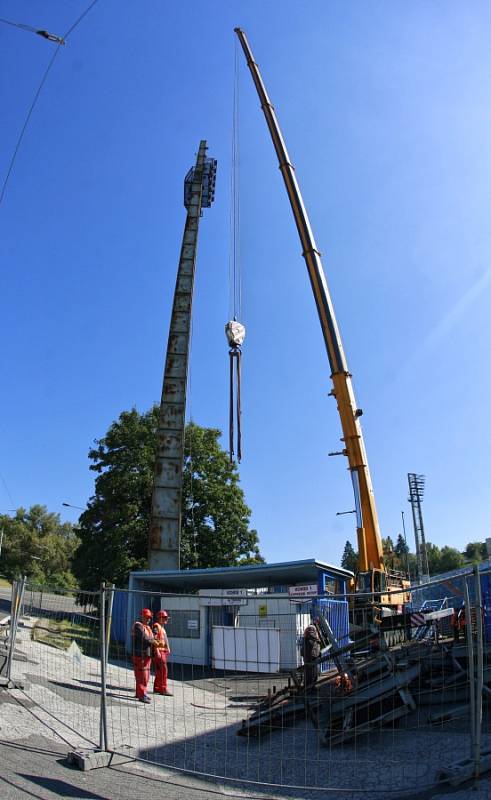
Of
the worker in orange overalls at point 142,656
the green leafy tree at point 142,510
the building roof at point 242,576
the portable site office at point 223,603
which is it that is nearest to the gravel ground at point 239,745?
the worker in orange overalls at point 142,656

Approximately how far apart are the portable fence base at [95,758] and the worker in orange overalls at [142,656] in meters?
3.35

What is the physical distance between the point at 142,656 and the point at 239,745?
3.03 meters

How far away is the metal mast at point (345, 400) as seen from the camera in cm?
1490

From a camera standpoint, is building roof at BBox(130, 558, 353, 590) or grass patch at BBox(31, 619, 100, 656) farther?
building roof at BBox(130, 558, 353, 590)

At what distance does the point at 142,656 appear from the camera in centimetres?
951

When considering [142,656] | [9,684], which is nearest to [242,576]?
[142,656]

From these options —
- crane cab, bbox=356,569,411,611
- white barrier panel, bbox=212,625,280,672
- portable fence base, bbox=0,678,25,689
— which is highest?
crane cab, bbox=356,569,411,611

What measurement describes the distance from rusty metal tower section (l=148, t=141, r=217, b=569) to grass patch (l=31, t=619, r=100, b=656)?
8.78m

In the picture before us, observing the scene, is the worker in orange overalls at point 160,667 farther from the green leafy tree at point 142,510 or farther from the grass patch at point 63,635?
the green leafy tree at point 142,510

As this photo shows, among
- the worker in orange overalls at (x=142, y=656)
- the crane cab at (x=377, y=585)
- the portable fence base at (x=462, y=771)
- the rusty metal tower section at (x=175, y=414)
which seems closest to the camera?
the portable fence base at (x=462, y=771)

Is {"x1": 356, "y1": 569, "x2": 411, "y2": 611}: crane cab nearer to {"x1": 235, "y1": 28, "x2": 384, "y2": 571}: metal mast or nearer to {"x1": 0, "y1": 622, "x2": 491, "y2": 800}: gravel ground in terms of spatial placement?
{"x1": 235, "y1": 28, "x2": 384, "y2": 571}: metal mast

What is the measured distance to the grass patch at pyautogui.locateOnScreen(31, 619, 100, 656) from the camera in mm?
10258

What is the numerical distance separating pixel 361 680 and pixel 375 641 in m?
1.48

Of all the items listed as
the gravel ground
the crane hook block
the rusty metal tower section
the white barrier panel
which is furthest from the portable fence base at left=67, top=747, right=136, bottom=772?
the rusty metal tower section
